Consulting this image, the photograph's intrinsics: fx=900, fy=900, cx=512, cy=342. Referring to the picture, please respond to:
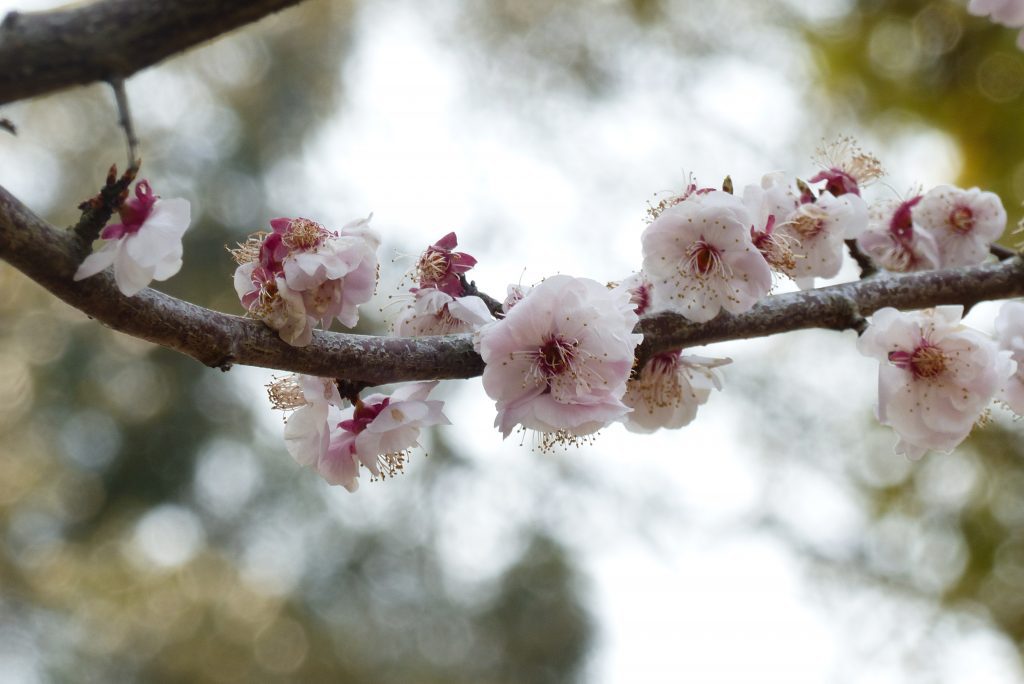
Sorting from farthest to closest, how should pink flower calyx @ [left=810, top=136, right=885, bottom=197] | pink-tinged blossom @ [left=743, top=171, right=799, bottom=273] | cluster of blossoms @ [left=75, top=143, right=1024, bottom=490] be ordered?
pink flower calyx @ [left=810, top=136, right=885, bottom=197], pink-tinged blossom @ [left=743, top=171, right=799, bottom=273], cluster of blossoms @ [left=75, top=143, right=1024, bottom=490]

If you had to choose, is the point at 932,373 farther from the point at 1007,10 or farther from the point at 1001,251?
the point at 1007,10

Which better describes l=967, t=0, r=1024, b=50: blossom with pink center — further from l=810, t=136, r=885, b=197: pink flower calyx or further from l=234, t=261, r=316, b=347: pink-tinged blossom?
l=234, t=261, r=316, b=347: pink-tinged blossom

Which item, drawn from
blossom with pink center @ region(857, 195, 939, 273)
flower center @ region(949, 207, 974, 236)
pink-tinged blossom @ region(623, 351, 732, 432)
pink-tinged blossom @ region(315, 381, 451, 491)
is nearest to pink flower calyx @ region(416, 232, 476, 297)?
pink-tinged blossom @ region(315, 381, 451, 491)

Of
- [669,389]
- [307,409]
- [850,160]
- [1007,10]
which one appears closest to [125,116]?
[307,409]

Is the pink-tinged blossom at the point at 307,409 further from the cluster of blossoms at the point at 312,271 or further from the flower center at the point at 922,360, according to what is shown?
the flower center at the point at 922,360

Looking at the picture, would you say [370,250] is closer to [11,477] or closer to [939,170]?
[939,170]

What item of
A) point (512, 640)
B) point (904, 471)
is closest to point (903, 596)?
point (904, 471)

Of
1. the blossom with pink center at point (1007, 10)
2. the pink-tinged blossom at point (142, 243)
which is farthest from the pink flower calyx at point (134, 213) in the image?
the blossom with pink center at point (1007, 10)
